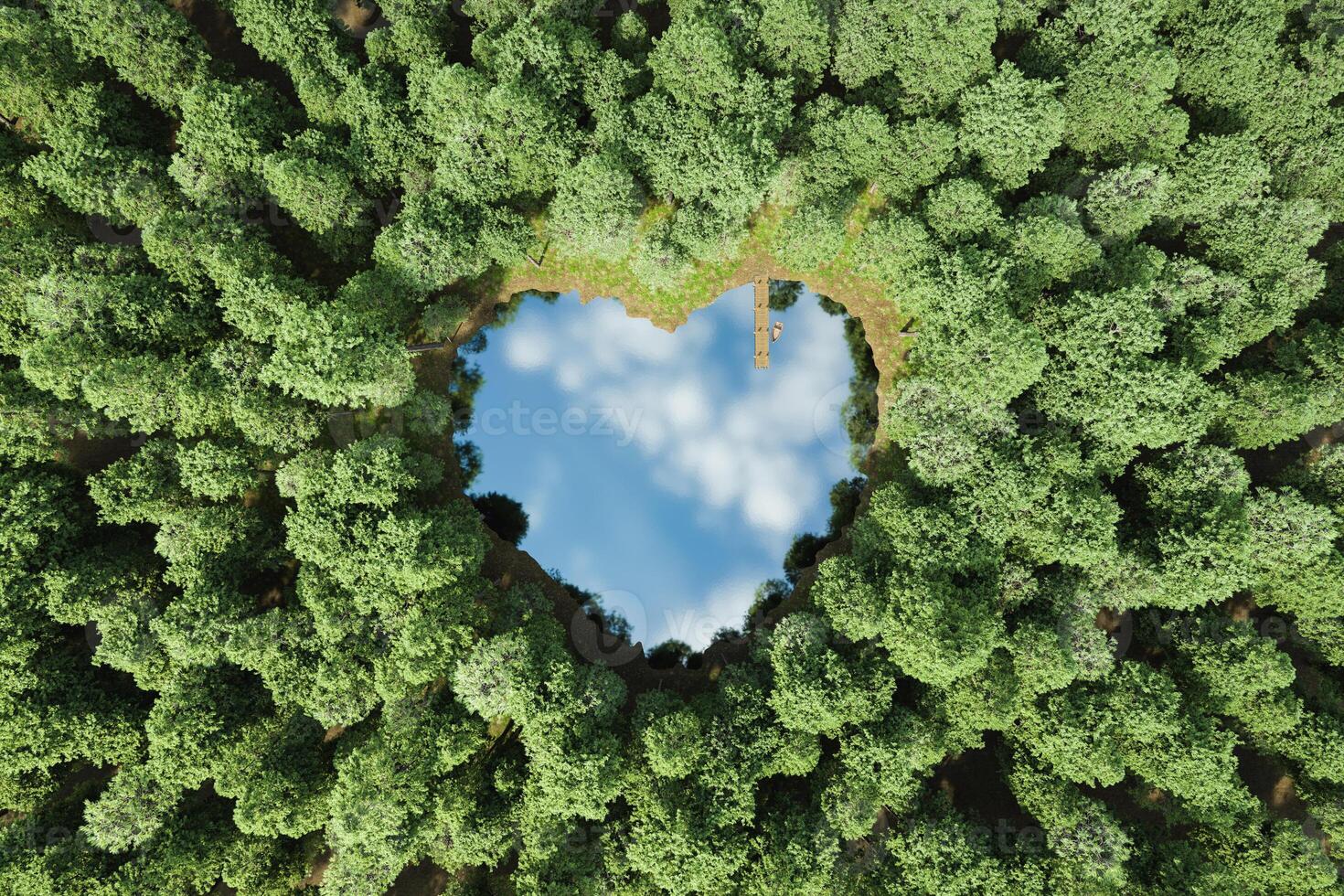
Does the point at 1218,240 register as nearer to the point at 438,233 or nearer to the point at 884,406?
the point at 884,406

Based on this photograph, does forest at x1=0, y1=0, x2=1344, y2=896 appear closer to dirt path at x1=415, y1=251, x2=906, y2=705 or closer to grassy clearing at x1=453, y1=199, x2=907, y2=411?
grassy clearing at x1=453, y1=199, x2=907, y2=411

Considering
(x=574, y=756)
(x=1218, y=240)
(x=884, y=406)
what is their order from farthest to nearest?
(x=884, y=406)
(x=1218, y=240)
(x=574, y=756)

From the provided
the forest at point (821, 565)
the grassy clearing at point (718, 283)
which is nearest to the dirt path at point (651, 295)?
the grassy clearing at point (718, 283)

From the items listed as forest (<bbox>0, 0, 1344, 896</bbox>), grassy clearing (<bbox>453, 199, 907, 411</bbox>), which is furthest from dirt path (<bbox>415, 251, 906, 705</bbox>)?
forest (<bbox>0, 0, 1344, 896</bbox>)

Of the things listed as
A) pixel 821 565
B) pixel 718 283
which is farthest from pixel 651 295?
pixel 821 565

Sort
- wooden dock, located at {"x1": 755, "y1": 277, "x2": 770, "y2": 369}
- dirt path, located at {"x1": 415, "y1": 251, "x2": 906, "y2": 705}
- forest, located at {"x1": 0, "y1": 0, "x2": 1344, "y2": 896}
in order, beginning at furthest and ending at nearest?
wooden dock, located at {"x1": 755, "y1": 277, "x2": 770, "y2": 369}, dirt path, located at {"x1": 415, "y1": 251, "x2": 906, "y2": 705}, forest, located at {"x1": 0, "y1": 0, "x2": 1344, "y2": 896}

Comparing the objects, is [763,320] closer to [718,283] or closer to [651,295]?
[718,283]

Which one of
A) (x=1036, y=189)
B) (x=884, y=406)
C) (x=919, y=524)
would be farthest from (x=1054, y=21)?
(x=919, y=524)
